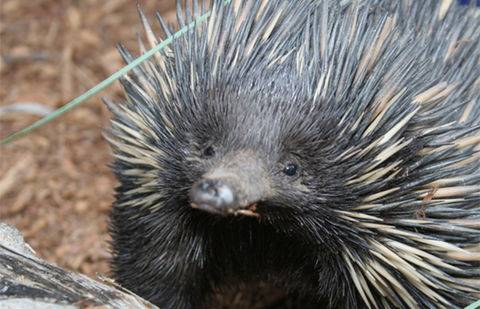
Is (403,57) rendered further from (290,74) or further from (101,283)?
(101,283)

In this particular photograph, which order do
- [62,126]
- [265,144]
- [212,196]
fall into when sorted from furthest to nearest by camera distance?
[62,126] → [265,144] → [212,196]

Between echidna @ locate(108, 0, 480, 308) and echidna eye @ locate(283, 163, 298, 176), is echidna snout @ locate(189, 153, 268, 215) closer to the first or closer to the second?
echidna @ locate(108, 0, 480, 308)

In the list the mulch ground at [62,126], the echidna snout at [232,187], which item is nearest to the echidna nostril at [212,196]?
the echidna snout at [232,187]

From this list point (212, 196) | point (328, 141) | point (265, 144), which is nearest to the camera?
point (212, 196)

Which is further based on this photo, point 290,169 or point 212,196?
point 290,169

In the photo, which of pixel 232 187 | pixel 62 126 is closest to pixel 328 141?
pixel 232 187

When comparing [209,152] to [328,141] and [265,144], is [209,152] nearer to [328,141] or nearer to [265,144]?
[265,144]

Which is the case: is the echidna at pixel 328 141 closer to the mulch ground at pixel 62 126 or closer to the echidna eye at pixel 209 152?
the echidna eye at pixel 209 152
